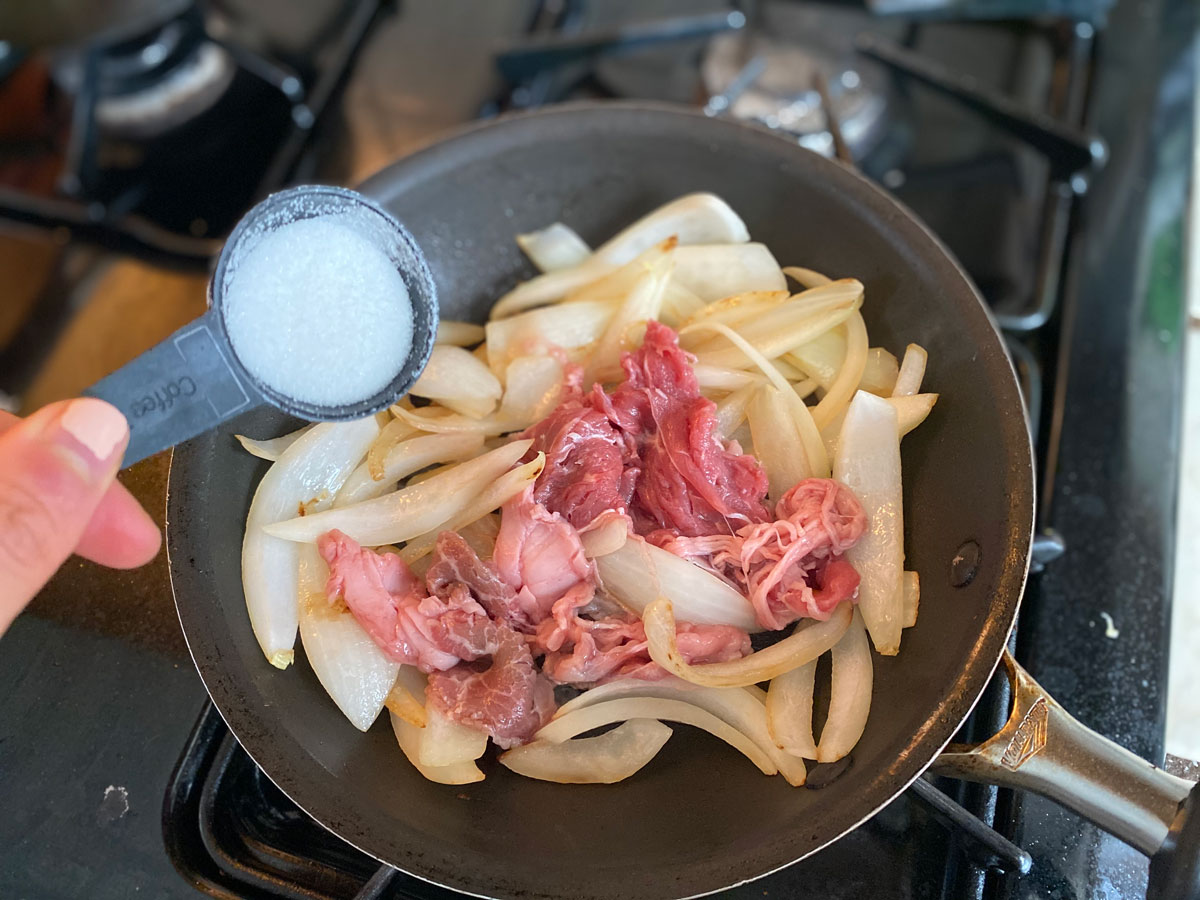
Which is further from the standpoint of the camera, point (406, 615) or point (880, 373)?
point (880, 373)

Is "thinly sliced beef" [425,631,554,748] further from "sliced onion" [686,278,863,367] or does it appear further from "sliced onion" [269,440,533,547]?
"sliced onion" [686,278,863,367]

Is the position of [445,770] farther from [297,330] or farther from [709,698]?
[297,330]

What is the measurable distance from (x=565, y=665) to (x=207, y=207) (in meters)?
1.68

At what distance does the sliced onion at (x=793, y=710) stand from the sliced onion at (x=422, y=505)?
0.59m

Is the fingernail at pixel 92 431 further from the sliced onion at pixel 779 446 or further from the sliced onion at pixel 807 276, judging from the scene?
the sliced onion at pixel 807 276

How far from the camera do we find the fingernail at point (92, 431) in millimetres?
1122

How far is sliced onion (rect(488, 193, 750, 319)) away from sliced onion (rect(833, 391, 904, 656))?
0.50 m

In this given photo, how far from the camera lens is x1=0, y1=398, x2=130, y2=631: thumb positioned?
1.07 metres

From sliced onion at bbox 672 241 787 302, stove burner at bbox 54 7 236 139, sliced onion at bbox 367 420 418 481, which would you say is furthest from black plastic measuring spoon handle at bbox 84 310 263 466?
stove burner at bbox 54 7 236 139

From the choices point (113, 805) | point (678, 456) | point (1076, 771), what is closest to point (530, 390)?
point (678, 456)

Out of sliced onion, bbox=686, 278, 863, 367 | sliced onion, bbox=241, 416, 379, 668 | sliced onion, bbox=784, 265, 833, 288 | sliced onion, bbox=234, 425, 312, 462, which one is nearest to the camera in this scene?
sliced onion, bbox=241, 416, 379, 668

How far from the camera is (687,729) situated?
155 cm

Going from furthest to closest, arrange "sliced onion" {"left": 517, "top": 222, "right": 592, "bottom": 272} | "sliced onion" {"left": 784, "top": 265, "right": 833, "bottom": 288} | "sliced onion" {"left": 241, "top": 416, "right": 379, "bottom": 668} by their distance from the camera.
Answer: "sliced onion" {"left": 517, "top": 222, "right": 592, "bottom": 272}, "sliced onion" {"left": 784, "top": 265, "right": 833, "bottom": 288}, "sliced onion" {"left": 241, "top": 416, "right": 379, "bottom": 668}

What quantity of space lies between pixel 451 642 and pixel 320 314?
58cm
